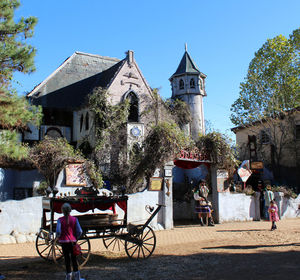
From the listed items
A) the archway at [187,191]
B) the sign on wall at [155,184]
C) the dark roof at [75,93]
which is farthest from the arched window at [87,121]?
the sign on wall at [155,184]

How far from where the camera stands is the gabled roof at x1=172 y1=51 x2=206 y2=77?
115 feet

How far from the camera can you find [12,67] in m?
11.7

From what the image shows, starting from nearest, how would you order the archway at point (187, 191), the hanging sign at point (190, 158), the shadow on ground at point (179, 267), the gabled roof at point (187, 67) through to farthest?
the shadow on ground at point (179, 267)
the hanging sign at point (190, 158)
the archway at point (187, 191)
the gabled roof at point (187, 67)

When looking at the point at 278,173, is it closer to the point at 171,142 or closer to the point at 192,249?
the point at 171,142

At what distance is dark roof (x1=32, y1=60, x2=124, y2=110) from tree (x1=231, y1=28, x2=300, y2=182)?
37.6ft

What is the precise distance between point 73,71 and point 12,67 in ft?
58.0

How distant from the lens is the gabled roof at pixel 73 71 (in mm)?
26737

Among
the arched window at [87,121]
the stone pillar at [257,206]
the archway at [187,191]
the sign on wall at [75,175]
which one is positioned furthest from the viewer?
the arched window at [87,121]

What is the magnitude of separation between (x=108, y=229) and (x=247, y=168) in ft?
44.6

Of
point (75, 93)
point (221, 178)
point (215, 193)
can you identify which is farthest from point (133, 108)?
point (215, 193)

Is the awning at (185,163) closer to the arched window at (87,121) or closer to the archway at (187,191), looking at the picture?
the archway at (187,191)

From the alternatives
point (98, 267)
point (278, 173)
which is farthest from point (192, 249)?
point (278, 173)

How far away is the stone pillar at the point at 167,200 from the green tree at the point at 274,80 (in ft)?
49.9

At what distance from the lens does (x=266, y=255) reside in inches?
342
